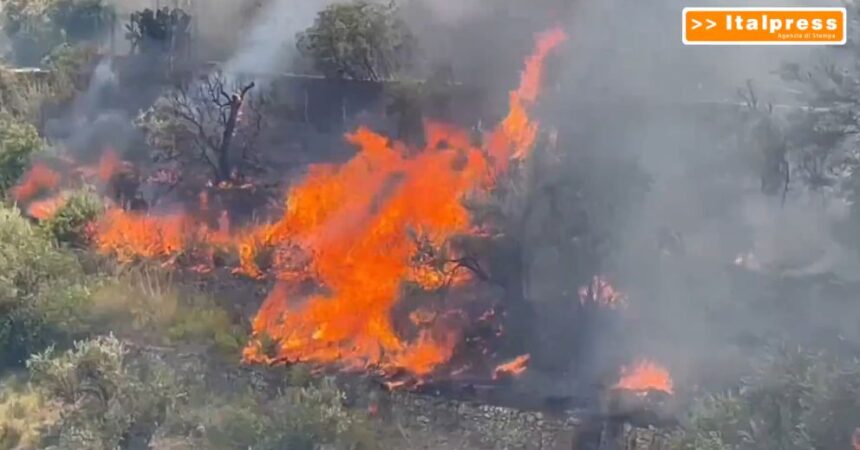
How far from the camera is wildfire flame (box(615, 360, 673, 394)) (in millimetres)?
5867

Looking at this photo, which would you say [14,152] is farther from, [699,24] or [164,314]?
[699,24]

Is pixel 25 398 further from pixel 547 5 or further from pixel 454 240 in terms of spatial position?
pixel 547 5

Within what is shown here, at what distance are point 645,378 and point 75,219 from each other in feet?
12.9

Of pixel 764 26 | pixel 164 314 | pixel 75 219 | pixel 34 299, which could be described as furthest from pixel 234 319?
pixel 764 26

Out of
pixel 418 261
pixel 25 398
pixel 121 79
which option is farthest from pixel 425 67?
pixel 25 398

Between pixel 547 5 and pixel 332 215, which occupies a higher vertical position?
pixel 547 5

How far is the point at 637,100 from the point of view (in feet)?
20.5

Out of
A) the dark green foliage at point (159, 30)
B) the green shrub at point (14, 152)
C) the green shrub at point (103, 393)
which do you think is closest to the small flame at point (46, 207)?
the green shrub at point (14, 152)

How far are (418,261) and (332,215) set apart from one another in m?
0.68

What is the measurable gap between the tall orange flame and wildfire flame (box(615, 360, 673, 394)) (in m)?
1.07

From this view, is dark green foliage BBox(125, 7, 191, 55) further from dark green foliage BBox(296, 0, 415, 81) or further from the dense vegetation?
dark green foliage BBox(296, 0, 415, 81)

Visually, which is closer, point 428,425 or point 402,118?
point 428,425

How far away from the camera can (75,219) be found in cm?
680

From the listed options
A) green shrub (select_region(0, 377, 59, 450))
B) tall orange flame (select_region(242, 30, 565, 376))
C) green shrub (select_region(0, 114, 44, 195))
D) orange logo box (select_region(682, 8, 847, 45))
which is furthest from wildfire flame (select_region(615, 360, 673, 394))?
green shrub (select_region(0, 114, 44, 195))
